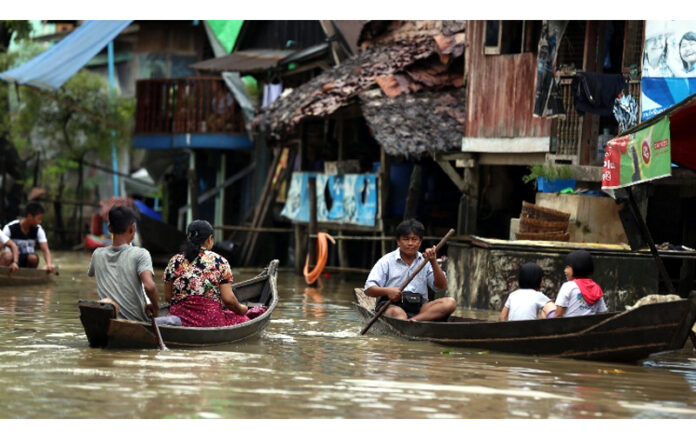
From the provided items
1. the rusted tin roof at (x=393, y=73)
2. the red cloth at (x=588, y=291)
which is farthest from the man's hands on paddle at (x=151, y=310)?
the rusted tin roof at (x=393, y=73)

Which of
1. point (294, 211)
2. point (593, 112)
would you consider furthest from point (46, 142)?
point (593, 112)

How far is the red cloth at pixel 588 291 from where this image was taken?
1001 cm

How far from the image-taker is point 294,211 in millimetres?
22812

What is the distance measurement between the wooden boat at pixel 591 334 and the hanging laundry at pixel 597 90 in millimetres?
5563

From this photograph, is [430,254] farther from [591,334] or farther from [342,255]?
[342,255]

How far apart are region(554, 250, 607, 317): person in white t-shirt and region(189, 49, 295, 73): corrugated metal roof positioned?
15803mm

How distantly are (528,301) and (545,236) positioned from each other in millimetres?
4623

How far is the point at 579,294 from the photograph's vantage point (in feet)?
32.9

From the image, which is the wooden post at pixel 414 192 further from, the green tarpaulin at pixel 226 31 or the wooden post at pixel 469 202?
the green tarpaulin at pixel 226 31

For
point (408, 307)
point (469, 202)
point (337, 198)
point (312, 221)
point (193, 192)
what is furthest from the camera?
point (193, 192)

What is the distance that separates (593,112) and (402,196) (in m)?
5.77

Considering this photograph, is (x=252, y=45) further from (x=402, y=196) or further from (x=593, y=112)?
(x=593, y=112)

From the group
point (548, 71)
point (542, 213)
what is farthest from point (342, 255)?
point (542, 213)

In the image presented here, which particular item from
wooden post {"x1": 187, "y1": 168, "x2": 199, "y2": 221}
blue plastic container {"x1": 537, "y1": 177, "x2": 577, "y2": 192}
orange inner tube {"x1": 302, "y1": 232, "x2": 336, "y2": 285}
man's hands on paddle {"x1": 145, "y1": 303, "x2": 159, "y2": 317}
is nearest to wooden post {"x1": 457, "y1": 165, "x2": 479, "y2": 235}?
blue plastic container {"x1": 537, "y1": 177, "x2": 577, "y2": 192}
